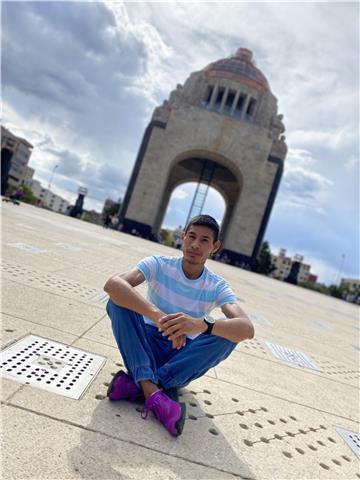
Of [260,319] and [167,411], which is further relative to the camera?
[260,319]

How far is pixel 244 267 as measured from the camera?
117 feet

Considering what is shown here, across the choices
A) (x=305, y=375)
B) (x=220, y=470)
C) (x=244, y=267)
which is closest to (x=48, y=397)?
(x=220, y=470)

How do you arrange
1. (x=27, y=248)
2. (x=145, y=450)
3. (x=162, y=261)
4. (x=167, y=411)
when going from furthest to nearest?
1. (x=27, y=248)
2. (x=162, y=261)
3. (x=167, y=411)
4. (x=145, y=450)

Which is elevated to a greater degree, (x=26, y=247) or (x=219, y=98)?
(x=219, y=98)

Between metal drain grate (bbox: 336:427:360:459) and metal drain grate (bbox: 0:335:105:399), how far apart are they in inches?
75.2

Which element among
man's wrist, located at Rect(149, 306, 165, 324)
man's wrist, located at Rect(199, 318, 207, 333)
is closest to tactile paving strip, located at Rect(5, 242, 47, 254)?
man's wrist, located at Rect(149, 306, 165, 324)

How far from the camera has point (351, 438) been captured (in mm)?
2908

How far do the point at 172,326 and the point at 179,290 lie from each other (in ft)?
1.52

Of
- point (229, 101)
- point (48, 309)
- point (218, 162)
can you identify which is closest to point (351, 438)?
point (48, 309)

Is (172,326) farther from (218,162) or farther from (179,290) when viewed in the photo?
(218,162)

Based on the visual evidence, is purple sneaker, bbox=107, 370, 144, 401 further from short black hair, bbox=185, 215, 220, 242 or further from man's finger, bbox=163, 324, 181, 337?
short black hair, bbox=185, 215, 220, 242

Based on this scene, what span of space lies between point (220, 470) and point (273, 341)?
3.69 metres

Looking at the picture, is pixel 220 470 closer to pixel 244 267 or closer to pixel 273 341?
pixel 273 341

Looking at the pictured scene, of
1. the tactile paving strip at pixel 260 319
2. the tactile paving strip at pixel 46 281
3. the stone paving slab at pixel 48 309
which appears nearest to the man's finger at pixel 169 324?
the stone paving slab at pixel 48 309
